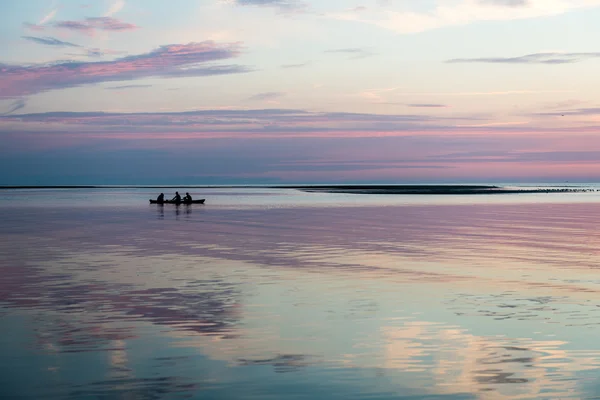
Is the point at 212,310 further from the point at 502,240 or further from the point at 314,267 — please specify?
the point at 502,240

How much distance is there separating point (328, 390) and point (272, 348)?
10.2 feet

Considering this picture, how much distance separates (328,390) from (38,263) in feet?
66.7

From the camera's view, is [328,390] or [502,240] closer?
[328,390]

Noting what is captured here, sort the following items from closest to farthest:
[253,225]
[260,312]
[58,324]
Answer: [58,324]
[260,312]
[253,225]

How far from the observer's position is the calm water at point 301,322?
1252 centimetres

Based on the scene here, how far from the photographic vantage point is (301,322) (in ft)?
57.9

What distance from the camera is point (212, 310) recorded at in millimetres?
19141

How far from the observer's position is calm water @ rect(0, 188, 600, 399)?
1252cm

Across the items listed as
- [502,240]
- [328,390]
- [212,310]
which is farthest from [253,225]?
[328,390]

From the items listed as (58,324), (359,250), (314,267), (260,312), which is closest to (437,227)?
(359,250)

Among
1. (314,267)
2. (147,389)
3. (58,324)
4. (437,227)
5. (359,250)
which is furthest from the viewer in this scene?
(437,227)

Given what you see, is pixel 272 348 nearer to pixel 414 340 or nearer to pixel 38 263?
pixel 414 340

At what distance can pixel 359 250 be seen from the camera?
114ft

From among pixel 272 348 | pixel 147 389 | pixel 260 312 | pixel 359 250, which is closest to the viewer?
pixel 147 389
